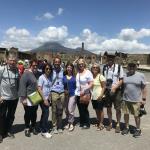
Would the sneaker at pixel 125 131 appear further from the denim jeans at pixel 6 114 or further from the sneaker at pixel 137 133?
the denim jeans at pixel 6 114

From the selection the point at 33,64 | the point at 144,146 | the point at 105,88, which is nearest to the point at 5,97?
the point at 33,64

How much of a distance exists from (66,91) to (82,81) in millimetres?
479

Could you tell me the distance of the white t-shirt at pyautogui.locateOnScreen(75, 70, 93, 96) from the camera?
8.44 m

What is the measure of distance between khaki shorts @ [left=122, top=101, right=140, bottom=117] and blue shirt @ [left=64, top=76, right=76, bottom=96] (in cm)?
132

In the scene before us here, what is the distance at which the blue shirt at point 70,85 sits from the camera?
840 centimetres

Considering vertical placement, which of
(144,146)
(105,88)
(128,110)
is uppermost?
(105,88)

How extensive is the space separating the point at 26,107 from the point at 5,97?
24.4 inches

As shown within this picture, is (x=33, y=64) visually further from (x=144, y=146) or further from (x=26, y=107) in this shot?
(x=144, y=146)

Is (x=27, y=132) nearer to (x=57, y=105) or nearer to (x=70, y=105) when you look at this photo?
(x=57, y=105)

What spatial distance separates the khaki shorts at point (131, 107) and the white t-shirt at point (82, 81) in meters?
1.06

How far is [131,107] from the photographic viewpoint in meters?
8.08

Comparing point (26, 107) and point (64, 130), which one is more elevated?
point (26, 107)

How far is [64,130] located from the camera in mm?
8469

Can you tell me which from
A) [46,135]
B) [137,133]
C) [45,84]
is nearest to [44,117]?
[46,135]
